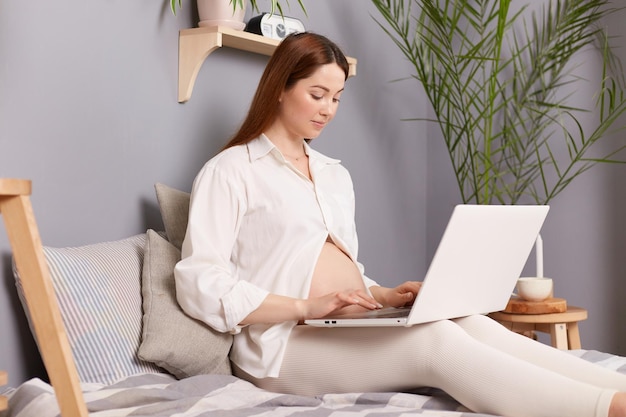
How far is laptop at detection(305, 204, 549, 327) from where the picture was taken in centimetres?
162

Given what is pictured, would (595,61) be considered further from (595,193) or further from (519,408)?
(519,408)

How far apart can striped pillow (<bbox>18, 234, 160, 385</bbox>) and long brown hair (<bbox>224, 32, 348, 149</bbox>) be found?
0.47 meters

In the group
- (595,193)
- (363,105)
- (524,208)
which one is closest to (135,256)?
(524,208)

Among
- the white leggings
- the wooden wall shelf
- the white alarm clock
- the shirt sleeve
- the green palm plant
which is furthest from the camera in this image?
the green palm plant

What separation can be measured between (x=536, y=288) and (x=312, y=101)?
3.54 ft

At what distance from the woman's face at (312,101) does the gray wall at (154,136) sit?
14.3 inches

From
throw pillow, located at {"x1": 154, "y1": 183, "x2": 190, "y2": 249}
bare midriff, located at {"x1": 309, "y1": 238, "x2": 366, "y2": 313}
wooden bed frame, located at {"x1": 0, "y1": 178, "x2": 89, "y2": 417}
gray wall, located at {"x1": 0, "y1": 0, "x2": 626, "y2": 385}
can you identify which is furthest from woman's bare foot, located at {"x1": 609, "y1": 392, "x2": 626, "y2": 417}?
gray wall, located at {"x1": 0, "y1": 0, "x2": 626, "y2": 385}

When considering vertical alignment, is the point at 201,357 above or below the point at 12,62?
below

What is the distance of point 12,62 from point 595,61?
7.09 feet

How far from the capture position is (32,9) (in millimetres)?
1909

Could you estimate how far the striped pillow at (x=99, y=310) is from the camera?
1745mm

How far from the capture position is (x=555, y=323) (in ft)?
8.96

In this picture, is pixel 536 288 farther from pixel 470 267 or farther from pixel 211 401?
pixel 211 401

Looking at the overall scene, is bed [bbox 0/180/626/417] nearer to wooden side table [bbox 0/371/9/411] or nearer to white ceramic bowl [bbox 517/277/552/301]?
wooden side table [bbox 0/371/9/411]
